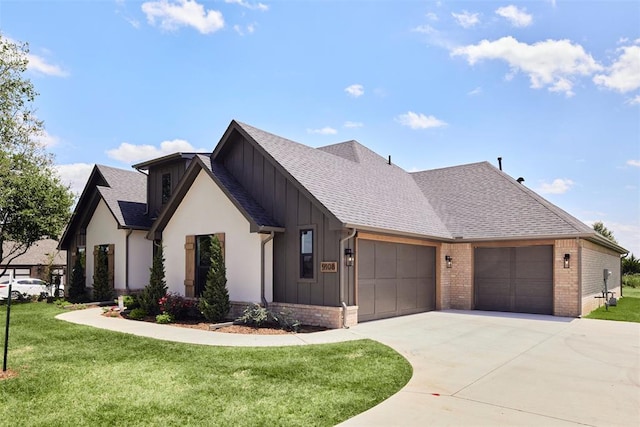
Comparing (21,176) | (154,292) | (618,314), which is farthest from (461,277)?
(21,176)

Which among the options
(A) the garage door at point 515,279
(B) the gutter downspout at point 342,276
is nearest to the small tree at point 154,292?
(B) the gutter downspout at point 342,276

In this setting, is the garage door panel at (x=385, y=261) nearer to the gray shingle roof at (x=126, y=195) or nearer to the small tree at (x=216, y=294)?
the small tree at (x=216, y=294)

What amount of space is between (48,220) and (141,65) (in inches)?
455

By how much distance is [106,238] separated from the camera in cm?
1897

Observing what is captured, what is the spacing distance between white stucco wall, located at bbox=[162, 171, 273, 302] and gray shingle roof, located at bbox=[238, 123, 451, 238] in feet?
7.04

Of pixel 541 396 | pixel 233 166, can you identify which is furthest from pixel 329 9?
pixel 541 396

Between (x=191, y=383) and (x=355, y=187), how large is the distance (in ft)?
30.1

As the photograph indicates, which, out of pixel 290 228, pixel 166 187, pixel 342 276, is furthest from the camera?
pixel 166 187

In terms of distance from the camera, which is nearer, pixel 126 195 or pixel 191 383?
pixel 191 383

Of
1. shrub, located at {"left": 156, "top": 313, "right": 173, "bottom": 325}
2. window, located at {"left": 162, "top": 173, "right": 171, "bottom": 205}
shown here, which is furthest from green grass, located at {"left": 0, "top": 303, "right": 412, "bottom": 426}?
window, located at {"left": 162, "top": 173, "right": 171, "bottom": 205}

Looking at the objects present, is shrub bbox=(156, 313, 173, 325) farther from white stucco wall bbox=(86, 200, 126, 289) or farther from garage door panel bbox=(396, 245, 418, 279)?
garage door panel bbox=(396, 245, 418, 279)

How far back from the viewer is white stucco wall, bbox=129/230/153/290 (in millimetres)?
17875

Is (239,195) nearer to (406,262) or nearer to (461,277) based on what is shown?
(406,262)

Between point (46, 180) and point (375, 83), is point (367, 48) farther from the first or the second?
point (46, 180)
